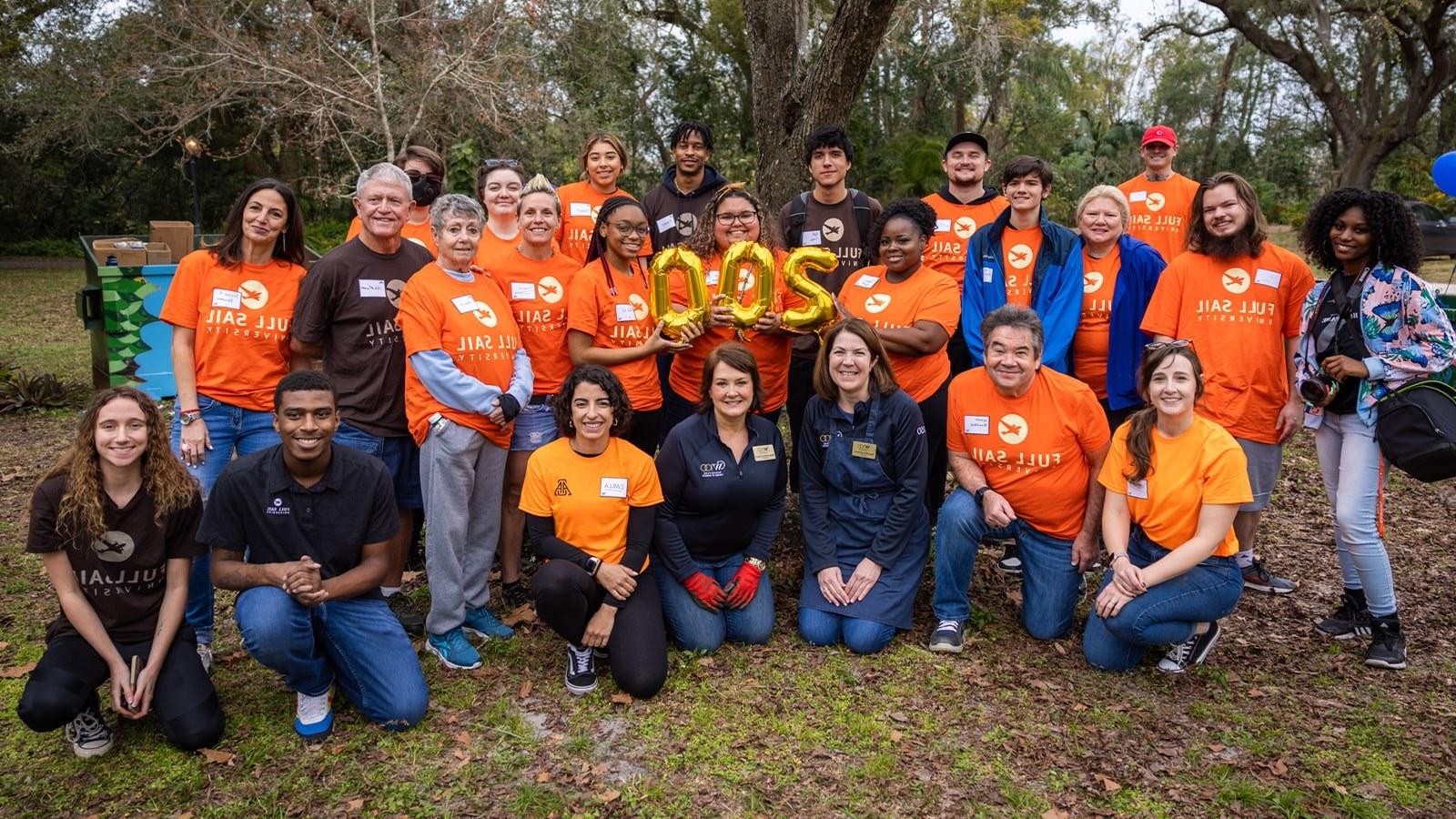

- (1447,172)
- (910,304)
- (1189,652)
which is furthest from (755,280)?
(1447,172)

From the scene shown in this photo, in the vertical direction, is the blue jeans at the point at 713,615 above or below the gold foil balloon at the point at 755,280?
below

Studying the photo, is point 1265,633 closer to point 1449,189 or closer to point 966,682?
point 966,682

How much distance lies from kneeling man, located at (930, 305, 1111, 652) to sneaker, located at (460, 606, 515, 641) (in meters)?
2.04

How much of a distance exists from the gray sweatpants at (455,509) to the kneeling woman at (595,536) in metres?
0.31

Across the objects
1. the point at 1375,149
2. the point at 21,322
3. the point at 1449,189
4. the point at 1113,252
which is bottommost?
the point at 21,322

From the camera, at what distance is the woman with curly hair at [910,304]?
5.00 metres

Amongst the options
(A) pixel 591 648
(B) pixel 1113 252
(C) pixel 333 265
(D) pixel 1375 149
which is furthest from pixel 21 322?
(D) pixel 1375 149

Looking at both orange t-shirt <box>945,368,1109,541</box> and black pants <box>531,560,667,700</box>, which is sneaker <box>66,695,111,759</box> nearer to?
black pants <box>531,560,667,700</box>

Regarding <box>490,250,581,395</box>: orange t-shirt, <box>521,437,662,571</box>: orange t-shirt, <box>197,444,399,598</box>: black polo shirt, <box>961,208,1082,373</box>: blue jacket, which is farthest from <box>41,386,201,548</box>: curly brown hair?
<box>961,208,1082,373</box>: blue jacket

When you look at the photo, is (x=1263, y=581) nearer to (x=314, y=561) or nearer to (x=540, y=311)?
(x=540, y=311)

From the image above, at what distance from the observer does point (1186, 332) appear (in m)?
4.96

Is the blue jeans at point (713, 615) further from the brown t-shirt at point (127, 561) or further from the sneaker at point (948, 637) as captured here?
the brown t-shirt at point (127, 561)

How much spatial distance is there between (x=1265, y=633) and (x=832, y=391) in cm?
247

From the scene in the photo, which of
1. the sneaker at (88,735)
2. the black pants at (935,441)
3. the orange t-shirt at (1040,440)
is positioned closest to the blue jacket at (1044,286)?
the black pants at (935,441)
